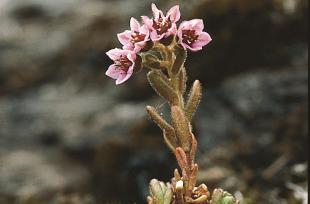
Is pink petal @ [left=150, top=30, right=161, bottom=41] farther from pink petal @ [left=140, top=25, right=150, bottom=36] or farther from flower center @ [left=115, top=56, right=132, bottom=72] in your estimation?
flower center @ [left=115, top=56, right=132, bottom=72]

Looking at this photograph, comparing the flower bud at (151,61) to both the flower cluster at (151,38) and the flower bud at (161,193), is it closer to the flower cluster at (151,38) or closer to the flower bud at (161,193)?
the flower cluster at (151,38)

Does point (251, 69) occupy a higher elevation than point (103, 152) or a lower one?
higher

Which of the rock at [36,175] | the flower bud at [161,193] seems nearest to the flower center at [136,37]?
the flower bud at [161,193]

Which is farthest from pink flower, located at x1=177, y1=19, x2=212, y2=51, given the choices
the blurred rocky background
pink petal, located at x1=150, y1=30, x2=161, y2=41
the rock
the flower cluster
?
the rock

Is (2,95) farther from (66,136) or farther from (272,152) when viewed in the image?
→ (272,152)

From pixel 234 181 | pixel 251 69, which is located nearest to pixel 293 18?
pixel 251 69

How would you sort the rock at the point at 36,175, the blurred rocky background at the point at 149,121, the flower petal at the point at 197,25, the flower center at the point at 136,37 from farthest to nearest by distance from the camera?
the rock at the point at 36,175, the blurred rocky background at the point at 149,121, the flower petal at the point at 197,25, the flower center at the point at 136,37

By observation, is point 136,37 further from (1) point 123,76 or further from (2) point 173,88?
(2) point 173,88
